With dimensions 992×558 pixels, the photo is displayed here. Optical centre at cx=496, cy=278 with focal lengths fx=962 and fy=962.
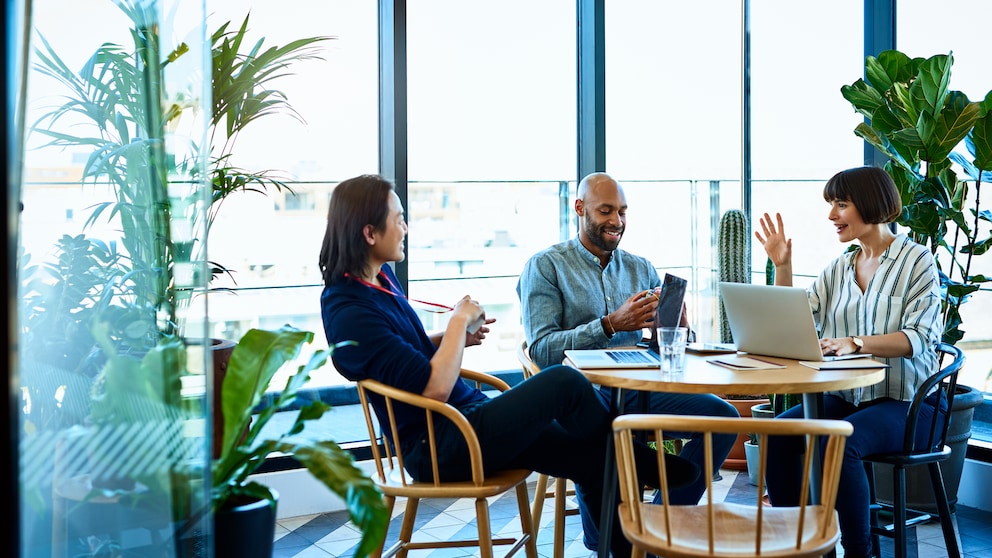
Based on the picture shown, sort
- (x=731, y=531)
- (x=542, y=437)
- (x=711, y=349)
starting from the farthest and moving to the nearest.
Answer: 1. (x=711, y=349)
2. (x=542, y=437)
3. (x=731, y=531)

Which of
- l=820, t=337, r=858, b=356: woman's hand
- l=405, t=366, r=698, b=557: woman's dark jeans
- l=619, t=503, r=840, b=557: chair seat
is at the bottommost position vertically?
l=619, t=503, r=840, b=557: chair seat

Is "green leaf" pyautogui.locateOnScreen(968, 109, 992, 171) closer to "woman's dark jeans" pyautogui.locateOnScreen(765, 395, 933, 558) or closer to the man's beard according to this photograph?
"woman's dark jeans" pyautogui.locateOnScreen(765, 395, 933, 558)

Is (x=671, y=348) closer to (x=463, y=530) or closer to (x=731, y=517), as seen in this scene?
(x=731, y=517)

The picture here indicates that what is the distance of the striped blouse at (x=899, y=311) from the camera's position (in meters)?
2.95

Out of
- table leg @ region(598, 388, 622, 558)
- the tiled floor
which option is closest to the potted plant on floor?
the tiled floor

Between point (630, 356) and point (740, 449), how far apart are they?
1781 mm

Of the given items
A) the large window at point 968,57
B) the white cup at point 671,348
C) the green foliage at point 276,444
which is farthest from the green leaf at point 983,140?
the green foliage at point 276,444

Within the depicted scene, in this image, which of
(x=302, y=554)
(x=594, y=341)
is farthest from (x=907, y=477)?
(x=302, y=554)

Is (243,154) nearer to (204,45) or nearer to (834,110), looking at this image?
(204,45)

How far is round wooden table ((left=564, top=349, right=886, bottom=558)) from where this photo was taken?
237 centimetres

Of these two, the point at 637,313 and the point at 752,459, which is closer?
the point at 637,313

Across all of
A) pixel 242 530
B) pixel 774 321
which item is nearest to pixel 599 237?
pixel 774 321

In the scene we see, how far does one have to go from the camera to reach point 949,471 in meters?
3.43

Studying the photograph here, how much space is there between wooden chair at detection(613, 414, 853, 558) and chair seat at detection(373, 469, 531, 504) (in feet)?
1.35
